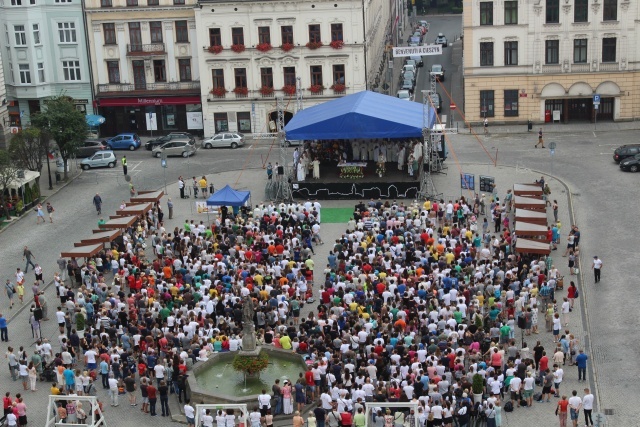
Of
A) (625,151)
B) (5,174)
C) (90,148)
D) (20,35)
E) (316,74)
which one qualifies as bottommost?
(625,151)

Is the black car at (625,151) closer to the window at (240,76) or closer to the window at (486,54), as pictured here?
the window at (486,54)

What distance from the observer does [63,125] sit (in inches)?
2685

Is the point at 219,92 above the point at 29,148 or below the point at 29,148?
above

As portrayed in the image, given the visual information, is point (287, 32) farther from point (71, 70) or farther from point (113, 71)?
point (71, 70)

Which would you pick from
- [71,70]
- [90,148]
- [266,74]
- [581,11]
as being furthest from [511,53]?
[71,70]

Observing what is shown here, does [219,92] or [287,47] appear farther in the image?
[219,92]

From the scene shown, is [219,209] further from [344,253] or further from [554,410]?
[554,410]

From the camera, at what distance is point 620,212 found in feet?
184

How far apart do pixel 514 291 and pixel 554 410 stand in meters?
7.26

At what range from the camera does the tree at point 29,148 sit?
6456 cm

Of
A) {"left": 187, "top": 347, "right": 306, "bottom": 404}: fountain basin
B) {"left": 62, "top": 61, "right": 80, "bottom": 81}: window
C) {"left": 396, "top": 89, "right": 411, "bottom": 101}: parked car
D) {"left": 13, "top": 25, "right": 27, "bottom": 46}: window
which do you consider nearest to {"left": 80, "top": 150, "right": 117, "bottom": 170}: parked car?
{"left": 62, "top": 61, "right": 80, "bottom": 81}: window

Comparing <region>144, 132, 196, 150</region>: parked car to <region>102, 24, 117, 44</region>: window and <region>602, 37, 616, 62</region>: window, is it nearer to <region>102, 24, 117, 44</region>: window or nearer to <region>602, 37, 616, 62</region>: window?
<region>102, 24, 117, 44</region>: window

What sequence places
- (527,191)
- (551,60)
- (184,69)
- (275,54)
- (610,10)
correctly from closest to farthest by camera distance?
(527,191) → (610,10) → (551,60) → (275,54) → (184,69)

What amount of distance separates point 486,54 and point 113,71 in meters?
26.8
